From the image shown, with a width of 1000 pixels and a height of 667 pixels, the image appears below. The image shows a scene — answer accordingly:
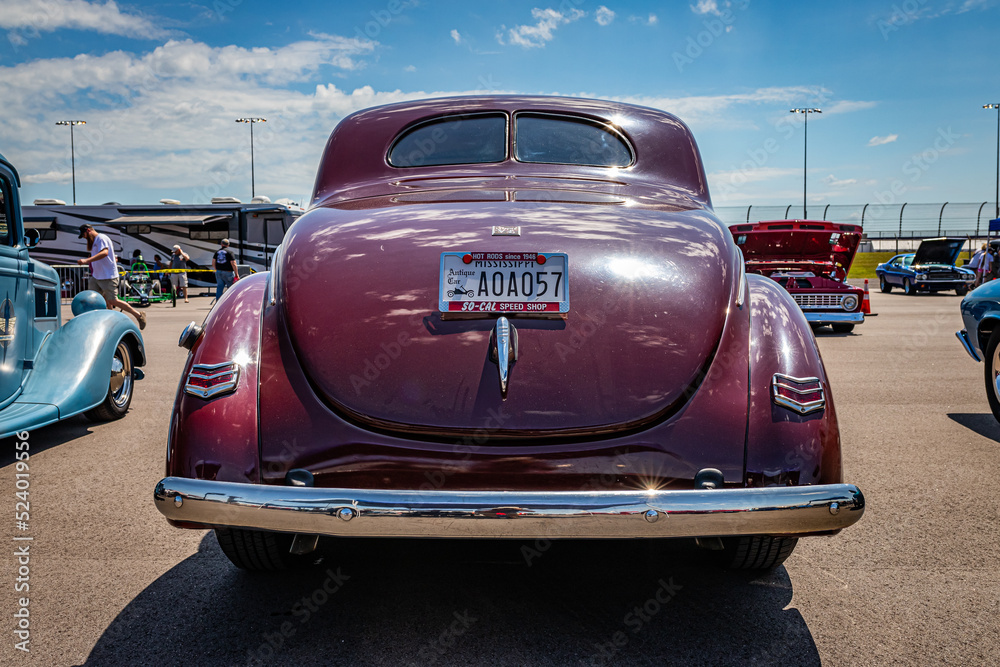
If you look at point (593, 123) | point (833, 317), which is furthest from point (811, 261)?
point (593, 123)

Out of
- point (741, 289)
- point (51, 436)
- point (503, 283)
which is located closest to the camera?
point (503, 283)

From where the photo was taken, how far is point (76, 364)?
5.24 metres

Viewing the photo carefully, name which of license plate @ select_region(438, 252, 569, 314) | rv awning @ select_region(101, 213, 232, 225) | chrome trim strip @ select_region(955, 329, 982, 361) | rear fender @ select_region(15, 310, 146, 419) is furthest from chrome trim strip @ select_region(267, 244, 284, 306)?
rv awning @ select_region(101, 213, 232, 225)

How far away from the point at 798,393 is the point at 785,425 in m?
0.13

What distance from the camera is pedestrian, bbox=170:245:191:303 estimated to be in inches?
833

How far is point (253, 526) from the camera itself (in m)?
2.10

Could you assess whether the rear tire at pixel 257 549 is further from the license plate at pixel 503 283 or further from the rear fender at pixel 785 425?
the rear fender at pixel 785 425

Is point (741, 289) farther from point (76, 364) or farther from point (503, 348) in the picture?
point (76, 364)

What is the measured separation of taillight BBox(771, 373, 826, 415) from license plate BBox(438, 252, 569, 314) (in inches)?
27.8

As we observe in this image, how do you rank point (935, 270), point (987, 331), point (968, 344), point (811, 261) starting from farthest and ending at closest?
point (935, 270), point (811, 261), point (968, 344), point (987, 331)

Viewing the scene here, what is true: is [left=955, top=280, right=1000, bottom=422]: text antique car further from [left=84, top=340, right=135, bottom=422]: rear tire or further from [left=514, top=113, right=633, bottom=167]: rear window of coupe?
[left=84, top=340, right=135, bottom=422]: rear tire

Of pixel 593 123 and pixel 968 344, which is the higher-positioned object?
pixel 593 123

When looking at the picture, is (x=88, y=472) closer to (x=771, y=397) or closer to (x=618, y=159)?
(x=618, y=159)

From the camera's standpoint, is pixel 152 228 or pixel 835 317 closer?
pixel 835 317
